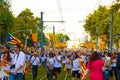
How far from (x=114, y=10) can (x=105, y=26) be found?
5674 cm

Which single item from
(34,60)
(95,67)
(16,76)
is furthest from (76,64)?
(95,67)

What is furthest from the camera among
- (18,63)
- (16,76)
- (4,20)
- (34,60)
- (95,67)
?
(4,20)

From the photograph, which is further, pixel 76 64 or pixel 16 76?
pixel 76 64

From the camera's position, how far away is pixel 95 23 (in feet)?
334

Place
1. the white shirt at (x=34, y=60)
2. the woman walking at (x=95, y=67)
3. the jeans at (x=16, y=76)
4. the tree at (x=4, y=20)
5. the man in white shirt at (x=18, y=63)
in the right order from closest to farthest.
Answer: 1. the woman walking at (x=95, y=67)
2. the man in white shirt at (x=18, y=63)
3. the jeans at (x=16, y=76)
4. the white shirt at (x=34, y=60)
5. the tree at (x=4, y=20)

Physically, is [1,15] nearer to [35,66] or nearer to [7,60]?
[35,66]

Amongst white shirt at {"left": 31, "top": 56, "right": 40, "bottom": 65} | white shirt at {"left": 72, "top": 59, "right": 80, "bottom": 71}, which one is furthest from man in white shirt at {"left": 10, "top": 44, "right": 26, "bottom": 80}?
white shirt at {"left": 31, "top": 56, "right": 40, "bottom": 65}

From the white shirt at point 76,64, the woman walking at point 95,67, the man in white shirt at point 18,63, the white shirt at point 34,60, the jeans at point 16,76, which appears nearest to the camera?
the woman walking at point 95,67

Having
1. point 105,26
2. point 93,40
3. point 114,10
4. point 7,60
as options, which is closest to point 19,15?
point 93,40

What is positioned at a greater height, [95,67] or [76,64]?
[95,67]

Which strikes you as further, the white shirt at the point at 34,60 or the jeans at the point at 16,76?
the white shirt at the point at 34,60

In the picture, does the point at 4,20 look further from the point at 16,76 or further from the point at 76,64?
the point at 16,76

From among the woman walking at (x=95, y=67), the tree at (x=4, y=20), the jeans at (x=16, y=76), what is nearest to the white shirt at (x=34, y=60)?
the jeans at (x=16, y=76)

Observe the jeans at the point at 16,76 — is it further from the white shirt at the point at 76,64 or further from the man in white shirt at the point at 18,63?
the white shirt at the point at 76,64
